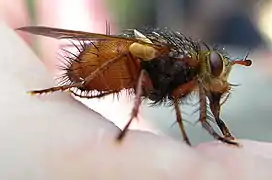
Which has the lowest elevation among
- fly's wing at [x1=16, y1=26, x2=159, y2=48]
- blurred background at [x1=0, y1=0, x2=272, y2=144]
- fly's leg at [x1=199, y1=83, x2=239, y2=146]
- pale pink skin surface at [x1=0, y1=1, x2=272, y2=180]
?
blurred background at [x1=0, y1=0, x2=272, y2=144]

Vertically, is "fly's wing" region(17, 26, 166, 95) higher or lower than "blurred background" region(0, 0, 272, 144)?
higher

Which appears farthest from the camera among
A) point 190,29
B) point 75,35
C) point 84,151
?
point 190,29

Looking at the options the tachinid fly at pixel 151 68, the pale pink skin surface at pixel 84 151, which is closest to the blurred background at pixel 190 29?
the tachinid fly at pixel 151 68

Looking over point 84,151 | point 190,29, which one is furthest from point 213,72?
point 190,29

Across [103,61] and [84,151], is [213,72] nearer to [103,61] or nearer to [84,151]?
[103,61]

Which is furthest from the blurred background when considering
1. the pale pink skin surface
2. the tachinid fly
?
the pale pink skin surface

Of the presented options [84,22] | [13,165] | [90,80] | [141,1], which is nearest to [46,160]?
[13,165]

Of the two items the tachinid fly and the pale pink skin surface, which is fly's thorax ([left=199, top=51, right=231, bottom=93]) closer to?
the tachinid fly
